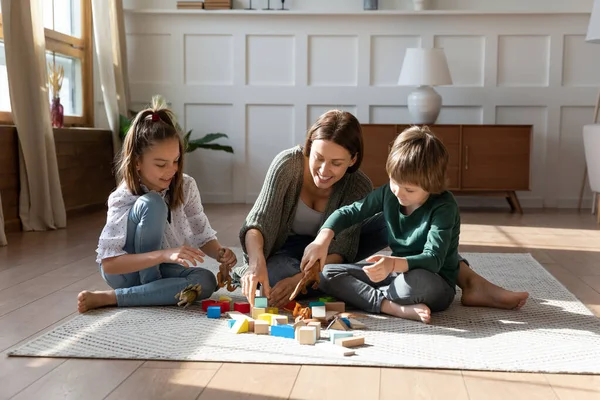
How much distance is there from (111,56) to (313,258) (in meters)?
3.69

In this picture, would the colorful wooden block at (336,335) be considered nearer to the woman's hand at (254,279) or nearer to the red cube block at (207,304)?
the woman's hand at (254,279)

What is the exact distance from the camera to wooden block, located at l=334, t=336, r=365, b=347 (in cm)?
173

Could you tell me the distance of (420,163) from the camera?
6.58 ft

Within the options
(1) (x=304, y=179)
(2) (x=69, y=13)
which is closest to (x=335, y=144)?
(1) (x=304, y=179)

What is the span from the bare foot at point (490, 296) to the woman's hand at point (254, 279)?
592 millimetres

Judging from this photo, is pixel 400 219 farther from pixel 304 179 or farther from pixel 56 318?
pixel 56 318

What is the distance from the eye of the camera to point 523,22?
5.50 meters

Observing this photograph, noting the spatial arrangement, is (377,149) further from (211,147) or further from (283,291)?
(283,291)

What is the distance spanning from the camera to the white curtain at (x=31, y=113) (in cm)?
389

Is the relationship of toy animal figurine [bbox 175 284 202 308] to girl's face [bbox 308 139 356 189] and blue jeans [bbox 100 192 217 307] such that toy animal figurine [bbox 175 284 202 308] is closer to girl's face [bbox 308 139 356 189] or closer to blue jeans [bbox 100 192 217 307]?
blue jeans [bbox 100 192 217 307]

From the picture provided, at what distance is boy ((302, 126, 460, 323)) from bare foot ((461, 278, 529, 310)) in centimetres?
8

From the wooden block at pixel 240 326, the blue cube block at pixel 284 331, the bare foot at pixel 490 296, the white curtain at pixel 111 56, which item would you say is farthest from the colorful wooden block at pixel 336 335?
the white curtain at pixel 111 56

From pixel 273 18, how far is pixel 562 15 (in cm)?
207

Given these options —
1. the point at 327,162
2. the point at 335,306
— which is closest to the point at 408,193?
the point at 327,162
